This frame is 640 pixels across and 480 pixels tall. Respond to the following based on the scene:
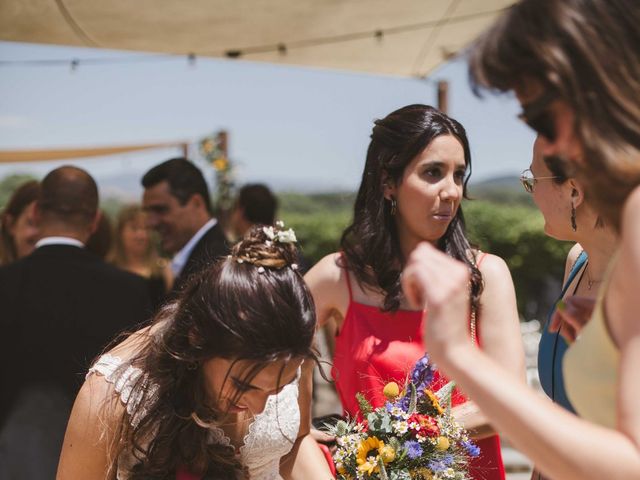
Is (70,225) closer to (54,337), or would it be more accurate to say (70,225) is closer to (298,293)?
(54,337)

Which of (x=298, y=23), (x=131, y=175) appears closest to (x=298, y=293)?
(x=298, y=23)

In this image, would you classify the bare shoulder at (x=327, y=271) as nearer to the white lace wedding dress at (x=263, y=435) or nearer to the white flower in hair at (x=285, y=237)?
the white lace wedding dress at (x=263, y=435)

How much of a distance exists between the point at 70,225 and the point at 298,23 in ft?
4.80

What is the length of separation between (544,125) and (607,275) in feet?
0.81

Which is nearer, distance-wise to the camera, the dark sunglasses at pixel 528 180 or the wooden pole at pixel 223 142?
the dark sunglasses at pixel 528 180

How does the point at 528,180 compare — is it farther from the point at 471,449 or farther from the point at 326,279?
the point at 471,449

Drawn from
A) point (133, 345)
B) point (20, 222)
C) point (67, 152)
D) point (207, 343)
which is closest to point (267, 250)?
point (207, 343)

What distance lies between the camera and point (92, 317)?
3.30m

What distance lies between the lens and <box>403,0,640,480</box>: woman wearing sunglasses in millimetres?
1110

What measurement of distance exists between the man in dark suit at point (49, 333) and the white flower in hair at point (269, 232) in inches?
53.7

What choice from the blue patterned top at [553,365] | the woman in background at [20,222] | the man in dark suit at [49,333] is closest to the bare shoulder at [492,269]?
the blue patterned top at [553,365]

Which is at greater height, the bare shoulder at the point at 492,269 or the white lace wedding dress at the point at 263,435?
the bare shoulder at the point at 492,269

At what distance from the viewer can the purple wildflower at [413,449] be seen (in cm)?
196

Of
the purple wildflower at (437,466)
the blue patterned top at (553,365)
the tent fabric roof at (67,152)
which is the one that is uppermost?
the tent fabric roof at (67,152)
